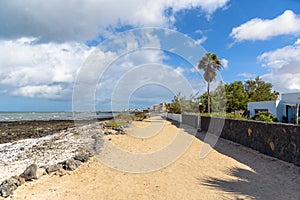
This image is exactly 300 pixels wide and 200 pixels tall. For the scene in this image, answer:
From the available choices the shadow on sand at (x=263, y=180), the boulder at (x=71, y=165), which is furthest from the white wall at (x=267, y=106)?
the boulder at (x=71, y=165)

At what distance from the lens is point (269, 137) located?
9305 millimetres

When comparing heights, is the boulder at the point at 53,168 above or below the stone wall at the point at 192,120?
below

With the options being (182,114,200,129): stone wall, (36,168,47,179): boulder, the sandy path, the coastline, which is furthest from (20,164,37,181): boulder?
the coastline

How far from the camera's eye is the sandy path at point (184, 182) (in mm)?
5641

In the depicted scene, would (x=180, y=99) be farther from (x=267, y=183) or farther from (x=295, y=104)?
(x=267, y=183)

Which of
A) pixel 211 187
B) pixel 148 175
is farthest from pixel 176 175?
pixel 211 187

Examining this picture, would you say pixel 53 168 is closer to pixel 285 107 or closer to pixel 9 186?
pixel 9 186

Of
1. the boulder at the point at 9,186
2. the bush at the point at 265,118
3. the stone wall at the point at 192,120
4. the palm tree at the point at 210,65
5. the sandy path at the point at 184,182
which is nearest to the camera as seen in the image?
the sandy path at the point at 184,182

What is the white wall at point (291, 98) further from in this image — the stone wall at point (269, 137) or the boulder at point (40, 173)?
the boulder at point (40, 173)

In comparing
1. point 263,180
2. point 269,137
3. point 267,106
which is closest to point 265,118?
point 269,137

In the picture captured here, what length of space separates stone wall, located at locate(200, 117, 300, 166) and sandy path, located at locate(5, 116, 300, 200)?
382 mm

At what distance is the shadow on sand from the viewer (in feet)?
18.1

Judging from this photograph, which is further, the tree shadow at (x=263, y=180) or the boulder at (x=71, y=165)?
the boulder at (x=71, y=165)

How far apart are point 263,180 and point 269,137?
3242 millimetres
